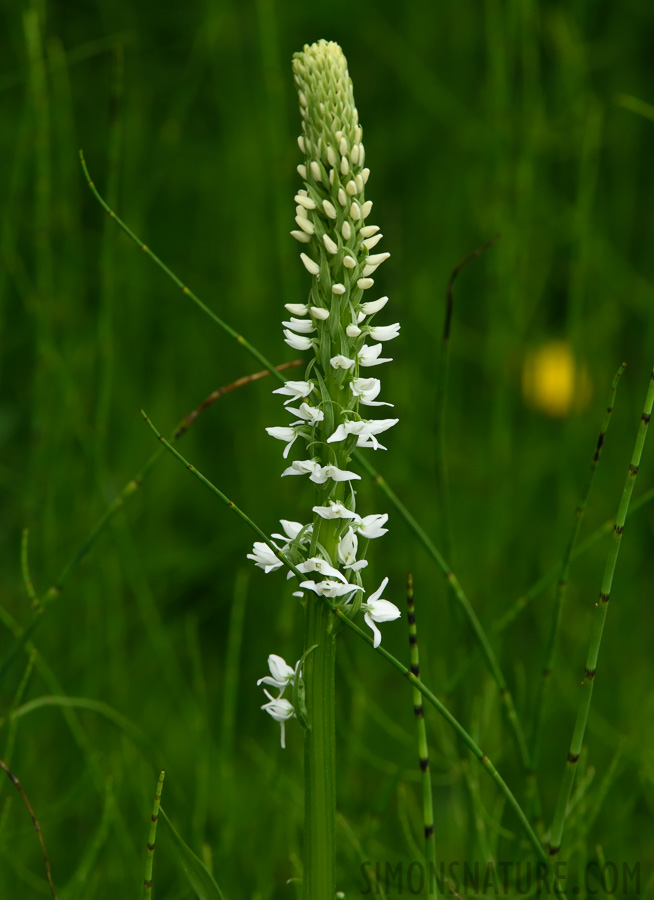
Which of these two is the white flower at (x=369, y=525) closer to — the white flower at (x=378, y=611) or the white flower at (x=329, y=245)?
the white flower at (x=378, y=611)

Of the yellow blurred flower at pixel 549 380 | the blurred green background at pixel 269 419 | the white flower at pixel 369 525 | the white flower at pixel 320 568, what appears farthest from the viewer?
the yellow blurred flower at pixel 549 380

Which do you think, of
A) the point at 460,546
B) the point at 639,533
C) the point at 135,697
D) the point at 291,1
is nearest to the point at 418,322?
the point at 460,546

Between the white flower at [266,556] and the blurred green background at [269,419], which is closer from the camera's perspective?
the white flower at [266,556]

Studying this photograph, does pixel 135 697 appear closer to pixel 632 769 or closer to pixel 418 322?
pixel 632 769

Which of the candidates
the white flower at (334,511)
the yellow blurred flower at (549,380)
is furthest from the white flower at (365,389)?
the yellow blurred flower at (549,380)

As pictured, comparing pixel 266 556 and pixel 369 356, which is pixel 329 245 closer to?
pixel 369 356

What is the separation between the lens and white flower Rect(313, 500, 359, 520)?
1155mm

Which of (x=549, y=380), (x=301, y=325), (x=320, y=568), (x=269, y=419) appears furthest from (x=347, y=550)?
(x=549, y=380)

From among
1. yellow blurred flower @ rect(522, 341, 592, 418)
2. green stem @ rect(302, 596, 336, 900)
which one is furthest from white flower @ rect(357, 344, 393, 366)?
yellow blurred flower @ rect(522, 341, 592, 418)

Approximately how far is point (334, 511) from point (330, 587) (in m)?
0.09

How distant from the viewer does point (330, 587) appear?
3.82ft

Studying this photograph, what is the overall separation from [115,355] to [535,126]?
2.05 metres

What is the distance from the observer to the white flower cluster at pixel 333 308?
120 cm

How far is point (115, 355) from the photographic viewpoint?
4266mm
